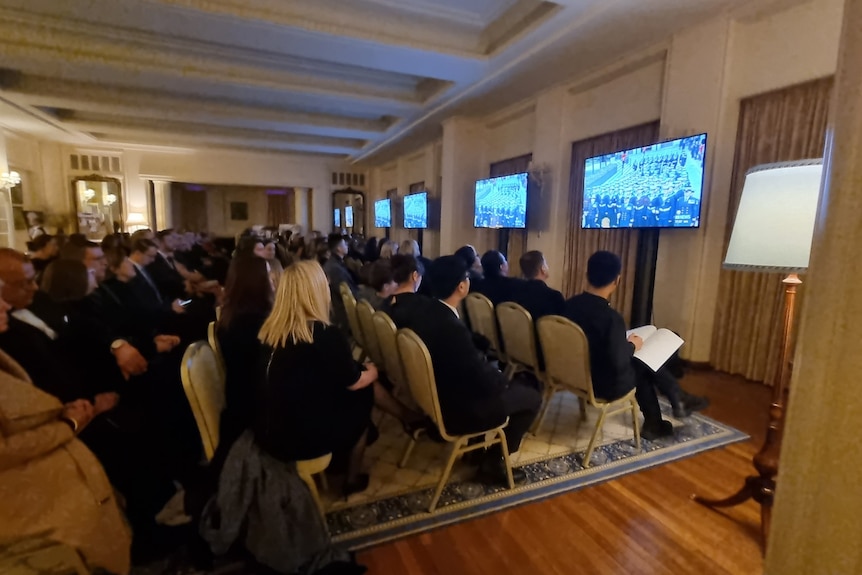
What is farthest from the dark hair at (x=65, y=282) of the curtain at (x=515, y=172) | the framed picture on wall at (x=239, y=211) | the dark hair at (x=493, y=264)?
the framed picture on wall at (x=239, y=211)

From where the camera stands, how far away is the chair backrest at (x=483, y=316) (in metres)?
3.31

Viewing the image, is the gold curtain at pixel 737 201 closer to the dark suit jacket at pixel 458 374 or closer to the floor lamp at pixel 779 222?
the floor lamp at pixel 779 222

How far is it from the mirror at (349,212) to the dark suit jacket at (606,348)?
11.9 meters

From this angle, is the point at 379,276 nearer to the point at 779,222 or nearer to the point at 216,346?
the point at 216,346

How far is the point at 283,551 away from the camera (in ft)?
5.54

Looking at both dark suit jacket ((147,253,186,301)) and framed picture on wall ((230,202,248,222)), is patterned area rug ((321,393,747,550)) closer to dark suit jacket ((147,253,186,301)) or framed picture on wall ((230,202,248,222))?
dark suit jacket ((147,253,186,301))

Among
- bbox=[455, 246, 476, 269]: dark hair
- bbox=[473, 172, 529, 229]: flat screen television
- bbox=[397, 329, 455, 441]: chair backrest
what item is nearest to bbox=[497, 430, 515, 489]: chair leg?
bbox=[397, 329, 455, 441]: chair backrest

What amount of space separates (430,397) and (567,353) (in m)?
0.92

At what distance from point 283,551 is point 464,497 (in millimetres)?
940

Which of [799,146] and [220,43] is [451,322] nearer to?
[799,146]

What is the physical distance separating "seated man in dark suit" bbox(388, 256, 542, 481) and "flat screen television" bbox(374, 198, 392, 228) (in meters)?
9.24

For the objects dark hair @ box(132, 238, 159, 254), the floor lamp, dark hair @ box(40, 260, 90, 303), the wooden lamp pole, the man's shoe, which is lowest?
the man's shoe

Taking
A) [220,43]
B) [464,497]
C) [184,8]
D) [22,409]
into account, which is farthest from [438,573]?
[220,43]

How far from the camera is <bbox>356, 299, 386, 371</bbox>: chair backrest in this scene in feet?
9.69
